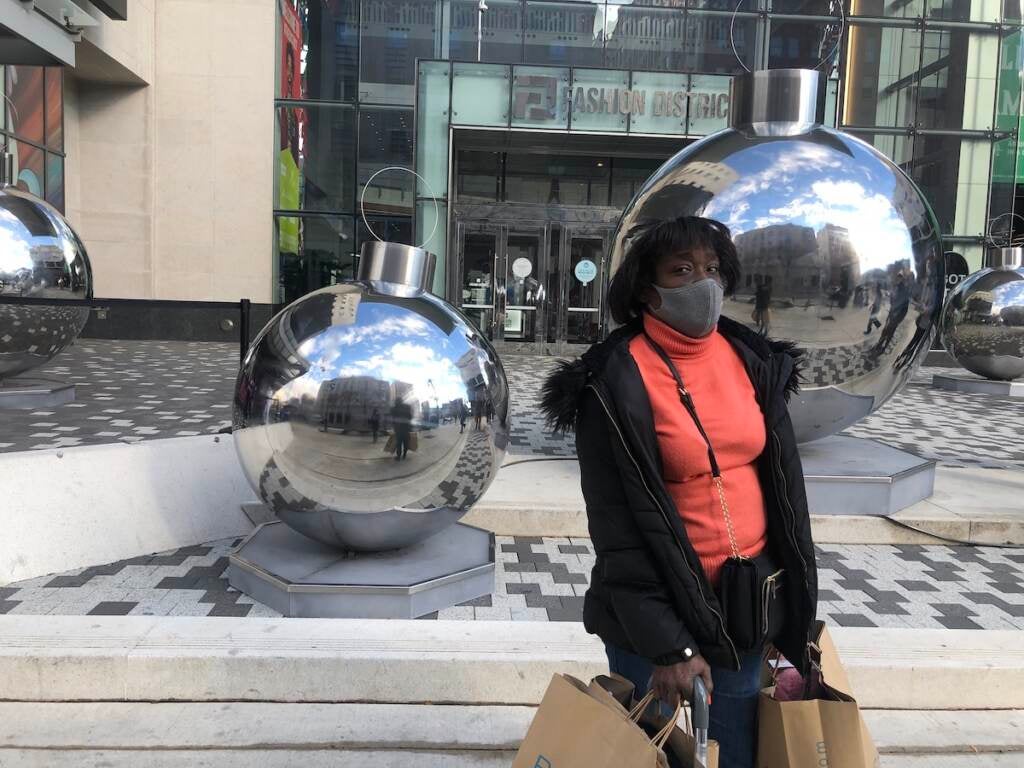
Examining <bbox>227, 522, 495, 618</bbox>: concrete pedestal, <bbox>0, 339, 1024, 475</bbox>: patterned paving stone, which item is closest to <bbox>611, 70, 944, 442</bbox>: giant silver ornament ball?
<bbox>0, 339, 1024, 475</bbox>: patterned paving stone

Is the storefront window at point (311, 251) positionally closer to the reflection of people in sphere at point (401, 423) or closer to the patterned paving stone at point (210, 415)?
the patterned paving stone at point (210, 415)

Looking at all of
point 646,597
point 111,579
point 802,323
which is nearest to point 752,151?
point 802,323

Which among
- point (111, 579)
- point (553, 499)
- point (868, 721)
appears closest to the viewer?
point (868, 721)

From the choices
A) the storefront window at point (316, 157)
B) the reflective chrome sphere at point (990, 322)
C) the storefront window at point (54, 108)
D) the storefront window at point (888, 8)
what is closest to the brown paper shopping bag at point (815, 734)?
the reflective chrome sphere at point (990, 322)

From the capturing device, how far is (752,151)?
17.5 feet

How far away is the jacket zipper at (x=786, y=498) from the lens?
218 cm

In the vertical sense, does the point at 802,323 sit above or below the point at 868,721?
above

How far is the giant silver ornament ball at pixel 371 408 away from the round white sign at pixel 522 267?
52.4 ft

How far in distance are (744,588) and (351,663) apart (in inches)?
74.7

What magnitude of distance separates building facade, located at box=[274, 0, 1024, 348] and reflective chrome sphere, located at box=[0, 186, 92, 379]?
34.8 ft

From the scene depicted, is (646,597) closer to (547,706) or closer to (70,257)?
(547,706)

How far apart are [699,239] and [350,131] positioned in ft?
62.6

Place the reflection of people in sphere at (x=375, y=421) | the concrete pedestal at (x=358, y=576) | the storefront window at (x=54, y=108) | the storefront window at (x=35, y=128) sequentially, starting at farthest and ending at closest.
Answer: the storefront window at (x=54, y=108)
the storefront window at (x=35, y=128)
the concrete pedestal at (x=358, y=576)
the reflection of people in sphere at (x=375, y=421)

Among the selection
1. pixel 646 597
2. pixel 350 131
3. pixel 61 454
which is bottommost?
pixel 61 454
